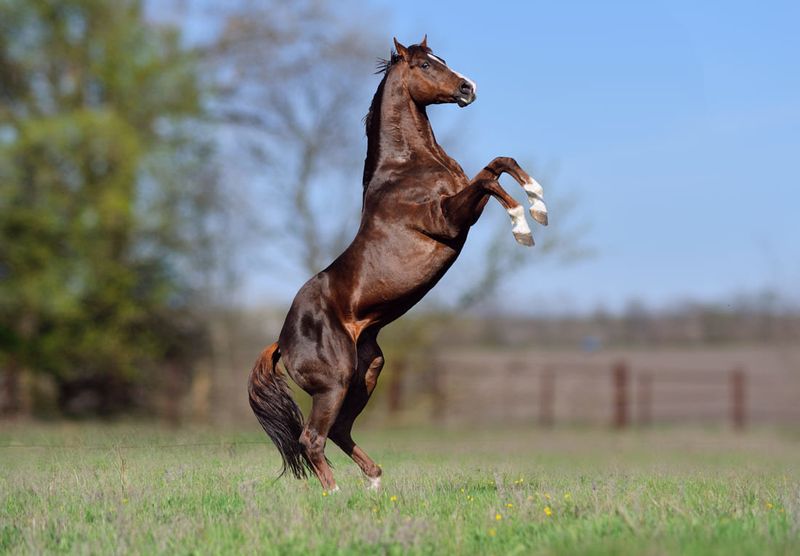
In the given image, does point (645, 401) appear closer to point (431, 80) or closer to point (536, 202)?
point (431, 80)

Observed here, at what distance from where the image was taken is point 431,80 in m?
7.20

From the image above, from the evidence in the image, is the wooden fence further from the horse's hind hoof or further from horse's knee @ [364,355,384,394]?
the horse's hind hoof

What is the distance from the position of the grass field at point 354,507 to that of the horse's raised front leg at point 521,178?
176 centimetres

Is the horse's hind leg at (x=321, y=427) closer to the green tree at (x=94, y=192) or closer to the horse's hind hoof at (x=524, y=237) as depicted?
the horse's hind hoof at (x=524, y=237)

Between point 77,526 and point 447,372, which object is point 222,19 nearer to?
point 447,372

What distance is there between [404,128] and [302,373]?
1936 millimetres

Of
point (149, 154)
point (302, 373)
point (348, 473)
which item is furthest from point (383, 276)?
point (149, 154)

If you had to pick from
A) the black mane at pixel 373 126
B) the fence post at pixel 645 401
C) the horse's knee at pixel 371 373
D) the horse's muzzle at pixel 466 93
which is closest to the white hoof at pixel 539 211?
the horse's muzzle at pixel 466 93

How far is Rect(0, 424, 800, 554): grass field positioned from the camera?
186 inches

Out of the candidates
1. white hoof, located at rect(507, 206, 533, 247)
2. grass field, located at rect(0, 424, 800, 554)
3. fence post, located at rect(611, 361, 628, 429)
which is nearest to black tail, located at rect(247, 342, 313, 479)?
grass field, located at rect(0, 424, 800, 554)

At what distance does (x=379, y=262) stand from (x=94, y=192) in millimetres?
19523

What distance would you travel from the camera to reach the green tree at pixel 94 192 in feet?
79.5

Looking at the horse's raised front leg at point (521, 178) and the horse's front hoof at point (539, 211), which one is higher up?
the horse's raised front leg at point (521, 178)

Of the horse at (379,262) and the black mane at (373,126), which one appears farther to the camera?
the black mane at (373,126)
